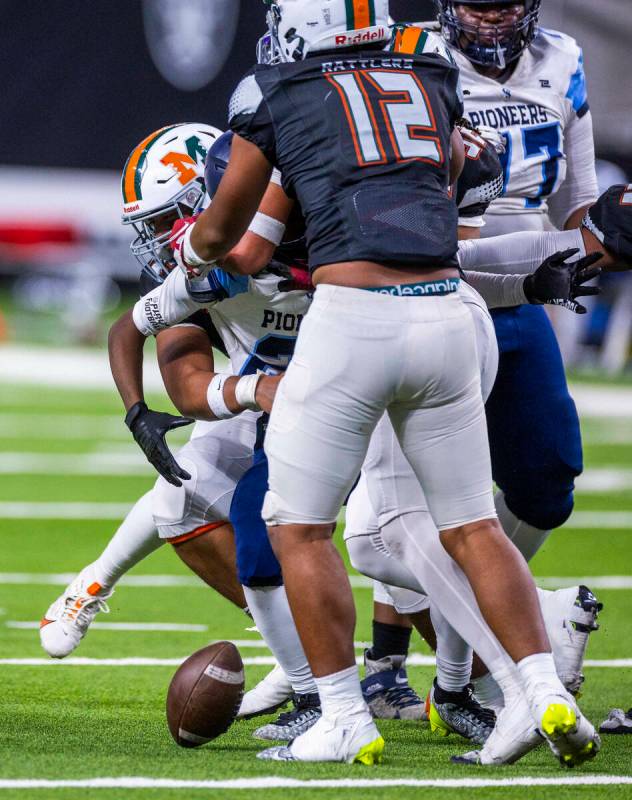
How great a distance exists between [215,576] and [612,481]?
5.39m

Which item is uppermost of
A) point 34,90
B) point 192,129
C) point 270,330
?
point 192,129

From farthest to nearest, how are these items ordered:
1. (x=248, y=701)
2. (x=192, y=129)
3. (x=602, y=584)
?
(x=602, y=584) → (x=192, y=129) → (x=248, y=701)

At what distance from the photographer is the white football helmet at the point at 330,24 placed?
308cm

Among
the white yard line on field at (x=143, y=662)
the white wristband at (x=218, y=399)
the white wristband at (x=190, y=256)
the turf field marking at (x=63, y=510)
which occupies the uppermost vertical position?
the white wristband at (x=190, y=256)

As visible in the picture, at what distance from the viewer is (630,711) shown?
3.69m

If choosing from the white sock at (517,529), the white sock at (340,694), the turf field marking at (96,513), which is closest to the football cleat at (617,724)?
the white sock at (517,529)

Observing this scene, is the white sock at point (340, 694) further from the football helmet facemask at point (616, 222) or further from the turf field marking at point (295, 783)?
the football helmet facemask at point (616, 222)

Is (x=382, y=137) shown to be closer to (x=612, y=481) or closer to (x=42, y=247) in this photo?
(x=612, y=481)

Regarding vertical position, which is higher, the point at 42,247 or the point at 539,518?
the point at 539,518

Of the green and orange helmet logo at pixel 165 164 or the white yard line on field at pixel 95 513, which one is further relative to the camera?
the white yard line on field at pixel 95 513

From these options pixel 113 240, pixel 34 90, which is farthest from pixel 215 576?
pixel 113 240

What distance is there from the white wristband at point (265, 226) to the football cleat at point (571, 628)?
1.22 meters

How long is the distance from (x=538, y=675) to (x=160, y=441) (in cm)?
121

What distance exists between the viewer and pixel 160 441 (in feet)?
12.2
